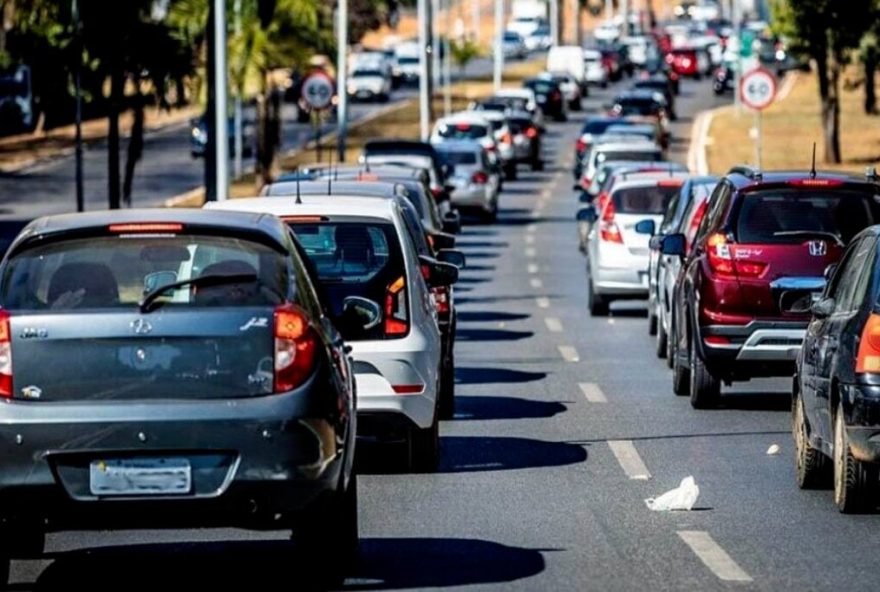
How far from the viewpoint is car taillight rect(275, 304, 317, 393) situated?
10156mm

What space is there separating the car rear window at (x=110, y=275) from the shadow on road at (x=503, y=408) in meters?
8.17

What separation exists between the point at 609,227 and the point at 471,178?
70.0 feet

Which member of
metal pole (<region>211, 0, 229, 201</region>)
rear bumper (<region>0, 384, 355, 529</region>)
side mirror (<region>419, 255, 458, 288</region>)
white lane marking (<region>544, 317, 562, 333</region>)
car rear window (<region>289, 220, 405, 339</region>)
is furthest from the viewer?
metal pole (<region>211, 0, 229, 201</region>)

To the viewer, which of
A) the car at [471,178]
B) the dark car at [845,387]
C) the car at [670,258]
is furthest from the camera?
the car at [471,178]

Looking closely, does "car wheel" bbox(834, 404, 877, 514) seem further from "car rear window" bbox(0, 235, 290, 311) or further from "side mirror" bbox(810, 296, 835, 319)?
"car rear window" bbox(0, 235, 290, 311)

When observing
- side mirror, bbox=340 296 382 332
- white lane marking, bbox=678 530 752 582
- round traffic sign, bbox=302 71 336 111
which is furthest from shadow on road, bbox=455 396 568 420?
round traffic sign, bbox=302 71 336 111

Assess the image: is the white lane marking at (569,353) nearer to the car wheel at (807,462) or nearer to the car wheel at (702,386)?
the car wheel at (702,386)

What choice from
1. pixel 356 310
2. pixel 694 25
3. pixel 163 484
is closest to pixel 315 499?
pixel 163 484

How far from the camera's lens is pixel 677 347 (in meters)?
20.3

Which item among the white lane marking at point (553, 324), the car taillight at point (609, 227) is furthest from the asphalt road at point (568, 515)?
the car taillight at point (609, 227)

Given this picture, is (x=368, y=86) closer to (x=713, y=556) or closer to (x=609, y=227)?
→ (x=609, y=227)

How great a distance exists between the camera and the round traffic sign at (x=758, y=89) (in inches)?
1719

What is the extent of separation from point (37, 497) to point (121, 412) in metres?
0.46

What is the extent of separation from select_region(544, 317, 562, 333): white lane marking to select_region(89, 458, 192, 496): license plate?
57.5ft
